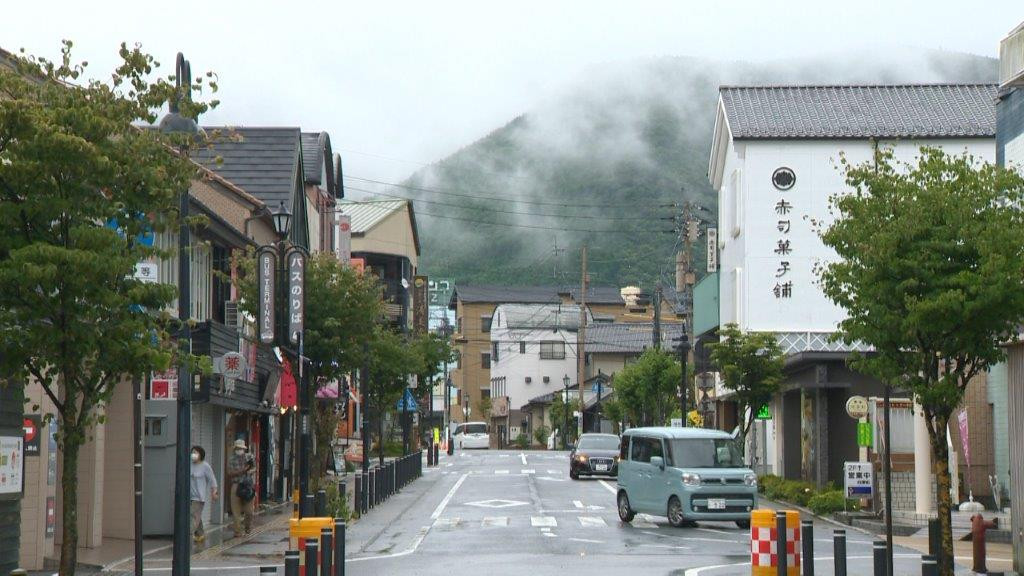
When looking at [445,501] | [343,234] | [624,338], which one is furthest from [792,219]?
[624,338]

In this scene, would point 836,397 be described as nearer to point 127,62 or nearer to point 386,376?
point 386,376

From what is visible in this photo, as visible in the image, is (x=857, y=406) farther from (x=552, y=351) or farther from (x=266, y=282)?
(x=552, y=351)

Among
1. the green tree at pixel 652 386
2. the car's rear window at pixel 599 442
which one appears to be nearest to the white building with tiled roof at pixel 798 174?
the car's rear window at pixel 599 442

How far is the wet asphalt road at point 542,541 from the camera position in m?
21.0

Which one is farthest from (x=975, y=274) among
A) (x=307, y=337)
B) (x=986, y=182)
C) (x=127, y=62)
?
(x=307, y=337)

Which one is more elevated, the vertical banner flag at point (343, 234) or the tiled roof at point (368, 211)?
the tiled roof at point (368, 211)

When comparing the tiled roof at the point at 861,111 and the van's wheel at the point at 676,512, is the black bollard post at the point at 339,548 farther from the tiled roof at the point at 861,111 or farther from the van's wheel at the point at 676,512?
the tiled roof at the point at 861,111

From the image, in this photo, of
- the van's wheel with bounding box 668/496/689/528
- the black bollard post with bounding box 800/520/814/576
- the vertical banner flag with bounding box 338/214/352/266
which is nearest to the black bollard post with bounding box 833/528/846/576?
the black bollard post with bounding box 800/520/814/576

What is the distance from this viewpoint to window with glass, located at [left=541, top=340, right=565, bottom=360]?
399 feet

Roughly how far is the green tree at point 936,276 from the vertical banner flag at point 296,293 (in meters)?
15.1

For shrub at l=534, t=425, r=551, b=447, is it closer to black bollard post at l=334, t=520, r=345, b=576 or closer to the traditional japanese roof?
the traditional japanese roof

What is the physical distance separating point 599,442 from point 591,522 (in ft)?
71.9

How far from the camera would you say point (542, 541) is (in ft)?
84.1

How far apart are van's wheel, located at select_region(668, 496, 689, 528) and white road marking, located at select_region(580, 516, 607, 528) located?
146 centimetres
